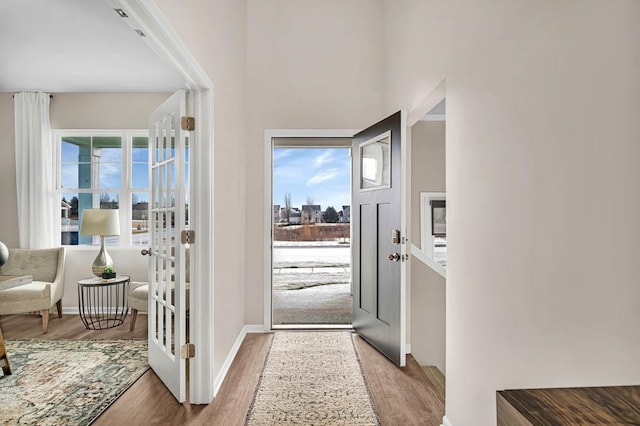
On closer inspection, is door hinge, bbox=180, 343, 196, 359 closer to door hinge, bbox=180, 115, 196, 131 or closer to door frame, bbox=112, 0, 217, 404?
door frame, bbox=112, 0, 217, 404

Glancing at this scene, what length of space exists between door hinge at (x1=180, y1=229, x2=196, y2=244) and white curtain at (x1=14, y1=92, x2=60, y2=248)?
332 cm

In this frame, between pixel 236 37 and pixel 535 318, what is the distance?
3206 millimetres

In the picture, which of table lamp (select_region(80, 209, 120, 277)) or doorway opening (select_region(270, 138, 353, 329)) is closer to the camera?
table lamp (select_region(80, 209, 120, 277))

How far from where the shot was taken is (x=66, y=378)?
111 inches

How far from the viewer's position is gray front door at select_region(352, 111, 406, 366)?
305 cm

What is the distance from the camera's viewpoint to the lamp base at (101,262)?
14.0 ft

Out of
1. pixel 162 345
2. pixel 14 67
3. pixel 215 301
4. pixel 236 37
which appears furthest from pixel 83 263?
pixel 236 37

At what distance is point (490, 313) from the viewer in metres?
1.64

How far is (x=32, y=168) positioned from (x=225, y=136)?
321cm

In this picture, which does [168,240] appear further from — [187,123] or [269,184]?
[269,184]

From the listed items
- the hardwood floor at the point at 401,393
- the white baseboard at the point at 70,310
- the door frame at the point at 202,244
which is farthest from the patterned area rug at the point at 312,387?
the white baseboard at the point at 70,310

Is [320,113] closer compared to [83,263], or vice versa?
[320,113]

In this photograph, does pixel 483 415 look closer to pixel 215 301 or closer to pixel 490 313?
pixel 490 313

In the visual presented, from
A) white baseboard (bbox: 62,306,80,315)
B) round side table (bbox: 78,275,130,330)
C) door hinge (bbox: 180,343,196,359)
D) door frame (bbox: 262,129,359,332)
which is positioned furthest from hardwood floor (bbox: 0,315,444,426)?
white baseboard (bbox: 62,306,80,315)
